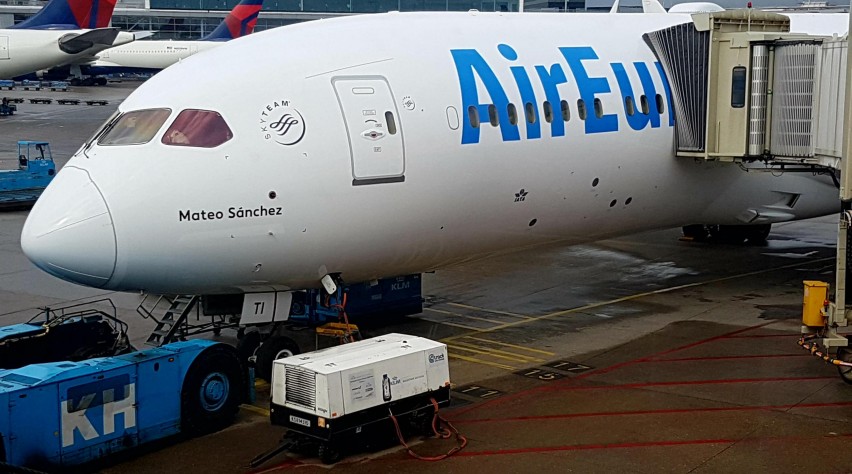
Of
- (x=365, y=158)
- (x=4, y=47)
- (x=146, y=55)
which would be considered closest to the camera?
(x=365, y=158)

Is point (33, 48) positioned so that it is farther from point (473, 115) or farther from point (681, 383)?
point (681, 383)

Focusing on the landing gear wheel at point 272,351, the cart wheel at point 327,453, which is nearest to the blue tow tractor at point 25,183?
the landing gear wheel at point 272,351

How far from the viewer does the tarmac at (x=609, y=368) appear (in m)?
13.6

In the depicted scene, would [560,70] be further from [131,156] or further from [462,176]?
[131,156]

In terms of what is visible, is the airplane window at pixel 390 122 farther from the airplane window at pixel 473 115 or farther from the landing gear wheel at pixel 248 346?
the landing gear wheel at pixel 248 346

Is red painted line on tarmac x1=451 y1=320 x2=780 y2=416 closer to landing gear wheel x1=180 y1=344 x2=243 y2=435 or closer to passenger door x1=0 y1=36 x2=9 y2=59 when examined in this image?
landing gear wheel x1=180 y1=344 x2=243 y2=435

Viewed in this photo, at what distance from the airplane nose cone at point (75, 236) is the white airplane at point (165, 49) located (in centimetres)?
7183

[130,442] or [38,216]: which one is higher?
[38,216]

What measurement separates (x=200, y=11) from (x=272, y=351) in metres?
110

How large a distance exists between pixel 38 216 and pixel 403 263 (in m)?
5.64

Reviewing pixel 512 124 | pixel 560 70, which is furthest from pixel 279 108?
pixel 560 70

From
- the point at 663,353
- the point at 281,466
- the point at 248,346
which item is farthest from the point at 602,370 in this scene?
the point at 281,466

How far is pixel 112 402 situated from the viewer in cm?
1359

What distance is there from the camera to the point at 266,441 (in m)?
14.3
